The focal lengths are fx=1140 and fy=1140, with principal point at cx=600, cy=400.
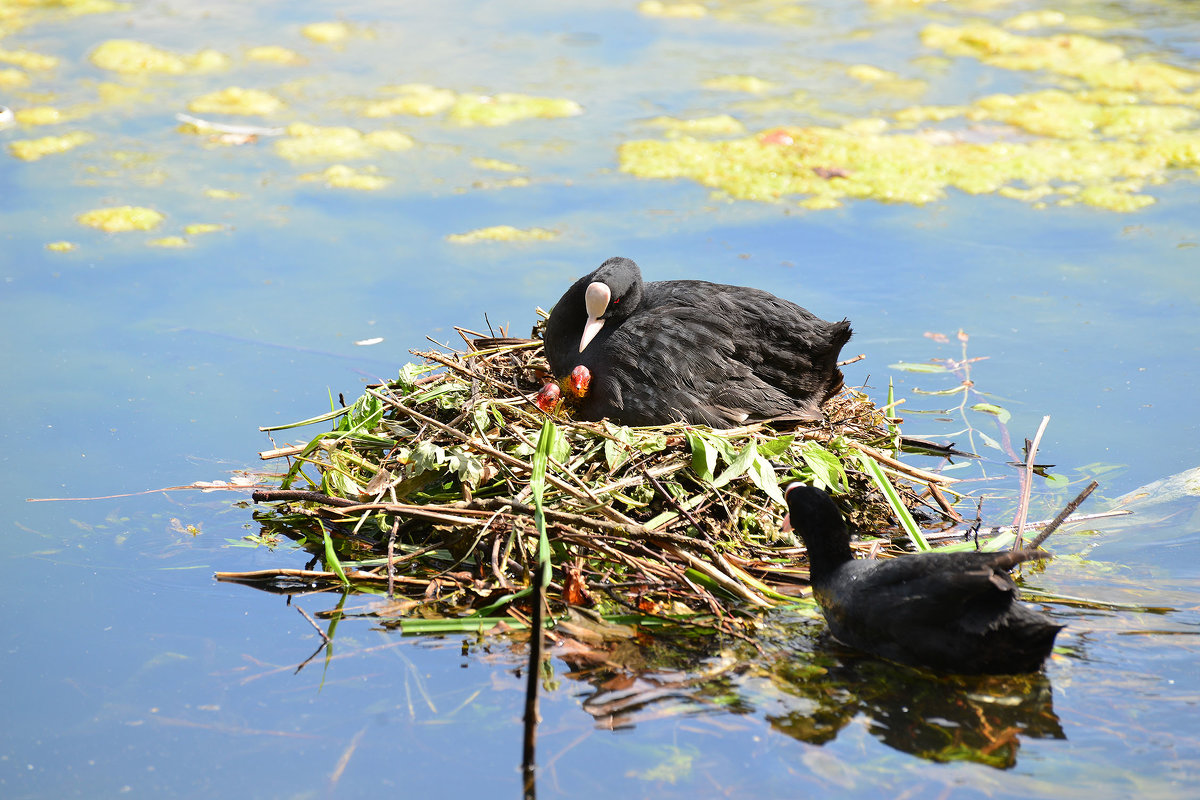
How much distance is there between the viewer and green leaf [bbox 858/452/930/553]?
3.73m

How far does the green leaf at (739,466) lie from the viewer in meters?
3.74

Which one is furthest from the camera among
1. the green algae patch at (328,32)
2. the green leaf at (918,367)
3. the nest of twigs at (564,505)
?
the green algae patch at (328,32)

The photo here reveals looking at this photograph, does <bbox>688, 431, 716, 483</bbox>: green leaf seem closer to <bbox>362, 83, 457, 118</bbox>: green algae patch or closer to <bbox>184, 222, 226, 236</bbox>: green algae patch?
<bbox>184, 222, 226, 236</bbox>: green algae patch

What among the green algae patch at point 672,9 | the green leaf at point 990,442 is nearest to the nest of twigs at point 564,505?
the green leaf at point 990,442

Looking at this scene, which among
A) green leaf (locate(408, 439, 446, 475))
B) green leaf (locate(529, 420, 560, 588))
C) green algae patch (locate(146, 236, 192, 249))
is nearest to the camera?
green leaf (locate(529, 420, 560, 588))

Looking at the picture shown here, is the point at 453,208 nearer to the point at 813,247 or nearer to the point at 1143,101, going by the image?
the point at 813,247

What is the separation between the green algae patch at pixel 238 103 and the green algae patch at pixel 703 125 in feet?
9.66

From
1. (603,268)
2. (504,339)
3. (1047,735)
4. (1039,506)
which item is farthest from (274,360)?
(1047,735)

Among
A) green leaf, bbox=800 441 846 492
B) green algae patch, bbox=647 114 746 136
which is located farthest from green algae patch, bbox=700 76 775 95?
green leaf, bbox=800 441 846 492

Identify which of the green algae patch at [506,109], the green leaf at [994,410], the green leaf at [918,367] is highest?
the green algae patch at [506,109]

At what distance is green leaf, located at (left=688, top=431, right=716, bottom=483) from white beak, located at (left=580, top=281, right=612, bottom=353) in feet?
2.27

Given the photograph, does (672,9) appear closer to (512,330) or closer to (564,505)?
(512,330)

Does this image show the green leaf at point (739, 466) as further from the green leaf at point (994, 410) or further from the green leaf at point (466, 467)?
the green leaf at point (994, 410)

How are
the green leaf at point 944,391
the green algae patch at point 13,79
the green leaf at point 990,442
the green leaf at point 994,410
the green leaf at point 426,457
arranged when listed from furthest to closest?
the green algae patch at point 13,79 < the green leaf at point 944,391 < the green leaf at point 994,410 < the green leaf at point 990,442 < the green leaf at point 426,457
